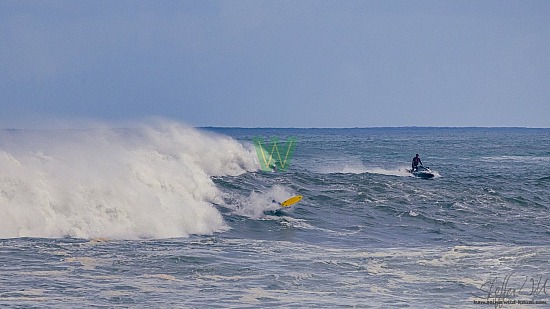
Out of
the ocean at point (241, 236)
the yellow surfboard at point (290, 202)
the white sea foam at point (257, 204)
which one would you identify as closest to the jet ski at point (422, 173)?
the ocean at point (241, 236)

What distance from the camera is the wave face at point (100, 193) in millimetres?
19250

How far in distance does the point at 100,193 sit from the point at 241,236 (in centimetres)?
414

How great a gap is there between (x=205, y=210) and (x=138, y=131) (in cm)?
1856

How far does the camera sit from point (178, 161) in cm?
3166

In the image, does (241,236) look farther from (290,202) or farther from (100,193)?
(290,202)

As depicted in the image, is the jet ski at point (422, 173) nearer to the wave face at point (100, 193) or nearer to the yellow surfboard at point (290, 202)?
the wave face at point (100, 193)

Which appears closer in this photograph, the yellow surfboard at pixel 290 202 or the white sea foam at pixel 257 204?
the white sea foam at pixel 257 204

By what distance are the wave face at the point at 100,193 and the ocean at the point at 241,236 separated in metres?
0.06

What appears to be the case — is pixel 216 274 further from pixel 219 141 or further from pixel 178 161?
pixel 219 141

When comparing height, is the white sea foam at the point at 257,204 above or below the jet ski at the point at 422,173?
below

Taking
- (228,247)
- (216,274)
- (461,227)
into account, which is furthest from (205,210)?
(216,274)

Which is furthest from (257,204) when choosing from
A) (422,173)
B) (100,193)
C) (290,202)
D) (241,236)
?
(422,173)

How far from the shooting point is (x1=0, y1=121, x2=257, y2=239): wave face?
19.2 meters

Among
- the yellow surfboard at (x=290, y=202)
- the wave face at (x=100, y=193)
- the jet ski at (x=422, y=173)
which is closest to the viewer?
the wave face at (x=100, y=193)
